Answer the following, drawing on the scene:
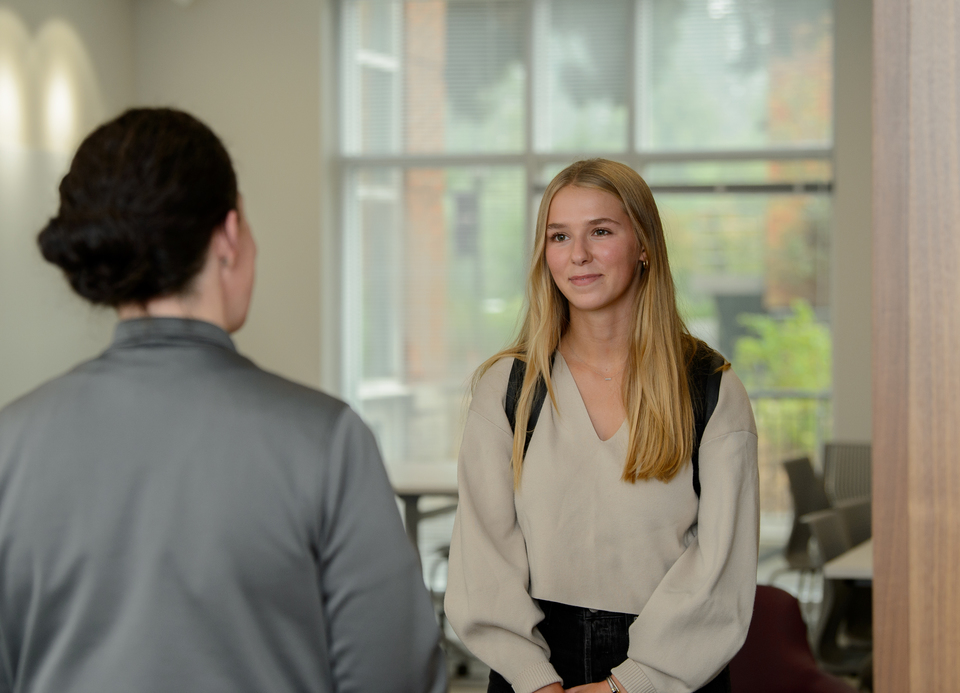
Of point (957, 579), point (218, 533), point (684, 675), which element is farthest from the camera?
point (684, 675)

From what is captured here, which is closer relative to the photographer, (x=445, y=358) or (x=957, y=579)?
(x=957, y=579)

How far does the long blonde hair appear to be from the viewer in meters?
1.54

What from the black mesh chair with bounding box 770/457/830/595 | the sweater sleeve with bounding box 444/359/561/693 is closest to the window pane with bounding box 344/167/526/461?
the black mesh chair with bounding box 770/457/830/595

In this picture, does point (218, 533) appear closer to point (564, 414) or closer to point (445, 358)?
point (564, 414)

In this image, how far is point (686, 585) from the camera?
149cm

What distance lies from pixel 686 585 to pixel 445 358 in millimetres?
4753

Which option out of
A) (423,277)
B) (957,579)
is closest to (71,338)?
(423,277)

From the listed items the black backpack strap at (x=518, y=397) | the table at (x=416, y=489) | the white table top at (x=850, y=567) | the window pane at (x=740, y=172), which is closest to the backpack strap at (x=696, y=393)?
the black backpack strap at (x=518, y=397)

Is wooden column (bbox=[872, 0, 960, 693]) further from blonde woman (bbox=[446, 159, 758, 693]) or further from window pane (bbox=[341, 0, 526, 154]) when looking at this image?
window pane (bbox=[341, 0, 526, 154])

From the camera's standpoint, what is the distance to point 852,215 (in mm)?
5613

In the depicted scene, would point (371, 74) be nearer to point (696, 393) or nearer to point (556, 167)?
point (556, 167)

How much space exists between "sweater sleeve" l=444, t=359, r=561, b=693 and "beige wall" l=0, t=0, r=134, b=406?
3485mm

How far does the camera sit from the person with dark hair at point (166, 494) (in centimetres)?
95

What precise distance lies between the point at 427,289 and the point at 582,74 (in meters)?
1.74
